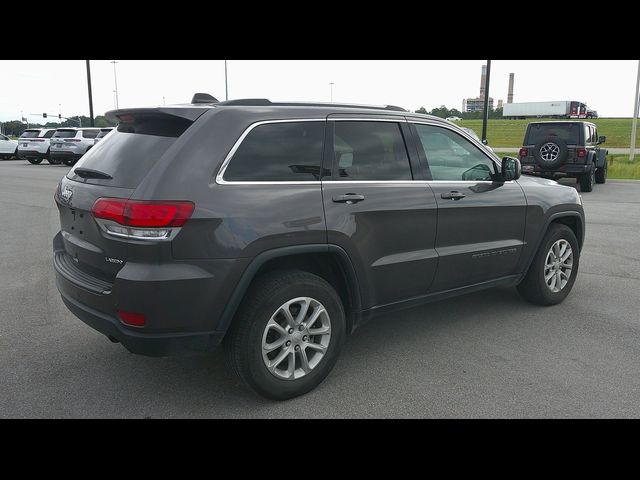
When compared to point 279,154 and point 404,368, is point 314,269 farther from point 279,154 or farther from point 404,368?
point 404,368

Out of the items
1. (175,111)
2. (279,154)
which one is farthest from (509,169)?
(175,111)

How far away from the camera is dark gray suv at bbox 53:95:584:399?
291 centimetres

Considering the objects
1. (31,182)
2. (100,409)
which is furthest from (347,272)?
(31,182)

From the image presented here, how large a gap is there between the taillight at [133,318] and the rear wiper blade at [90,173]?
81cm

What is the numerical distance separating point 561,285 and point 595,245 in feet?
10.4

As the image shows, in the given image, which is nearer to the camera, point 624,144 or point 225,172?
point 225,172

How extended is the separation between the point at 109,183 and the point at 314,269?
1342 millimetres

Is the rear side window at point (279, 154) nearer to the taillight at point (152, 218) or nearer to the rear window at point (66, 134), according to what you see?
the taillight at point (152, 218)

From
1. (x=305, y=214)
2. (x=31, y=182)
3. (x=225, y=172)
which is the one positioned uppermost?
(x=225, y=172)

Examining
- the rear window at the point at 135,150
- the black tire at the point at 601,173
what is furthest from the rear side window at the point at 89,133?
the rear window at the point at 135,150

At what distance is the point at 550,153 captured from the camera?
1434 centimetres

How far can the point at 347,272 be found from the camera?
139 inches
